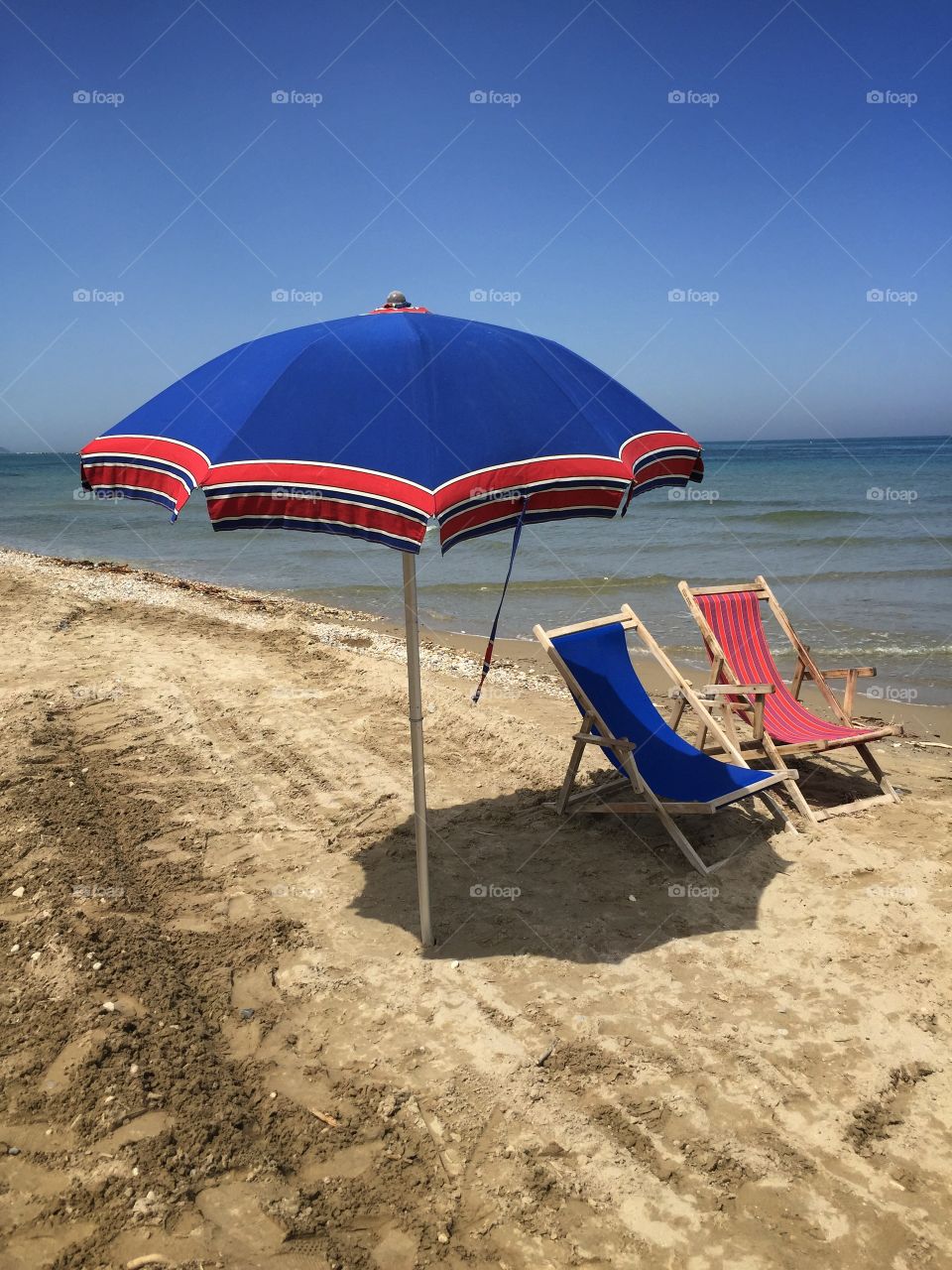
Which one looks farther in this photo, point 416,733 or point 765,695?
point 765,695

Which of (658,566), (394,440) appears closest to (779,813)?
(394,440)

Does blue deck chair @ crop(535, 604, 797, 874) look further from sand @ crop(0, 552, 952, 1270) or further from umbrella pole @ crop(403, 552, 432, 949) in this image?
umbrella pole @ crop(403, 552, 432, 949)

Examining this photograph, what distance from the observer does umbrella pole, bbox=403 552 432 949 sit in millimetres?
3375

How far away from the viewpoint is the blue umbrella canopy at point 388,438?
2.64 metres

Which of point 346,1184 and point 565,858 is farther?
point 565,858

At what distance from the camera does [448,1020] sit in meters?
3.18

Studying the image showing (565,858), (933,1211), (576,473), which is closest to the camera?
(933,1211)

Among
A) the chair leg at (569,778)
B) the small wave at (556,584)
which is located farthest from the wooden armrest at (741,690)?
the small wave at (556,584)

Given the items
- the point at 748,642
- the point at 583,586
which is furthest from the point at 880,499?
the point at 748,642

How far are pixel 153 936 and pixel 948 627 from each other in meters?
9.54

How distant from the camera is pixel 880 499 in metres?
27.8

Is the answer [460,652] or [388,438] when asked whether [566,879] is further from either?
[460,652]

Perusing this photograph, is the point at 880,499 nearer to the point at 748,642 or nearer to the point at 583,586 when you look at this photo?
the point at 583,586

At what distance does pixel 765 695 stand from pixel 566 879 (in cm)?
176
